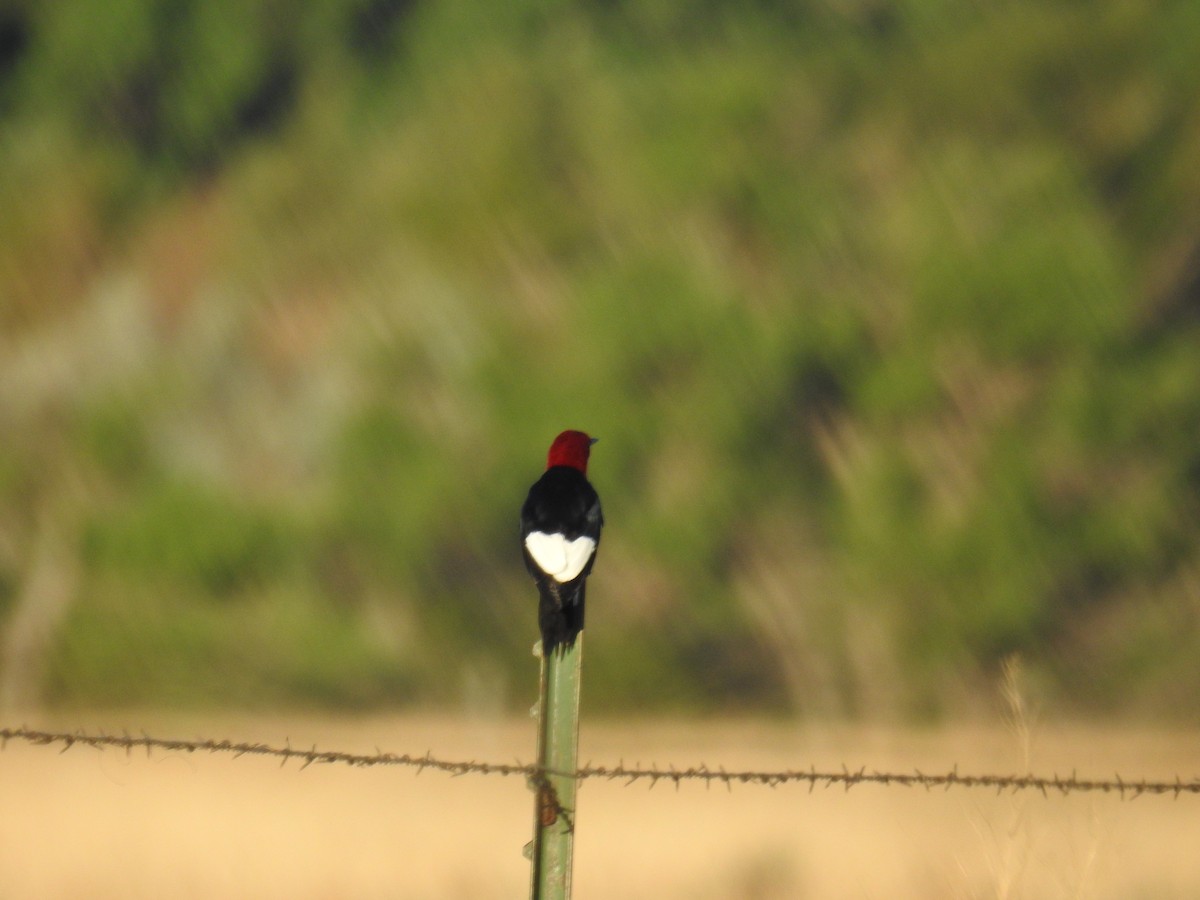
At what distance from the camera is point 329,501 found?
13297mm

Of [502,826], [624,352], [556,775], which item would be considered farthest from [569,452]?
[624,352]

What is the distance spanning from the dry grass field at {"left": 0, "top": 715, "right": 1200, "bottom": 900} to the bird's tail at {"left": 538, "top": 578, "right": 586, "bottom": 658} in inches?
116

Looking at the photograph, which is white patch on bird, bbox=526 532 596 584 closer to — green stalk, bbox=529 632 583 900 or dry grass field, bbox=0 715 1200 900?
green stalk, bbox=529 632 583 900

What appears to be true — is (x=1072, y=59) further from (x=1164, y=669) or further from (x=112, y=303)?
(x=112, y=303)

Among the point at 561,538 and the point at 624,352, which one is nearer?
the point at 561,538

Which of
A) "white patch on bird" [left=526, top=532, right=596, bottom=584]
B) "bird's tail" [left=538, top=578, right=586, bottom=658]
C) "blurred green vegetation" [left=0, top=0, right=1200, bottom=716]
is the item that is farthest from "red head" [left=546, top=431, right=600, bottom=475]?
A: "blurred green vegetation" [left=0, top=0, right=1200, bottom=716]

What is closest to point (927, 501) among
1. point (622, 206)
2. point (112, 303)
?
point (622, 206)

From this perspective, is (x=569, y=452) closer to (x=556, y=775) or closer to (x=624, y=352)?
(x=556, y=775)

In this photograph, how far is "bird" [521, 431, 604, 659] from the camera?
210cm

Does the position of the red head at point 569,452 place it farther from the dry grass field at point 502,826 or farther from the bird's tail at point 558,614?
the dry grass field at point 502,826

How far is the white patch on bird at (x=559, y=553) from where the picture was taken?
221 cm

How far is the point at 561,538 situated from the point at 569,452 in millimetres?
411

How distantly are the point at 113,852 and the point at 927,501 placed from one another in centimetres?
704

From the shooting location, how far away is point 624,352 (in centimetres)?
1188
